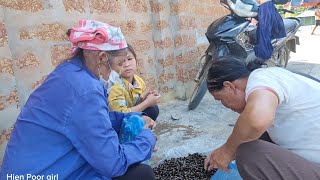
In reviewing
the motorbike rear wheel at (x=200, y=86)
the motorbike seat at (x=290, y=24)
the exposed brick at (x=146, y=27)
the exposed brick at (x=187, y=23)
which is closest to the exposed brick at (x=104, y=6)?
the exposed brick at (x=146, y=27)

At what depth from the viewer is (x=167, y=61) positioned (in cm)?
494

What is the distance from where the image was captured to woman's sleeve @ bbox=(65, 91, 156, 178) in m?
1.64

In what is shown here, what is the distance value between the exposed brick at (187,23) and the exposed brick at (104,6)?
3.72ft

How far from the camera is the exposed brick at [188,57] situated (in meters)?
5.10

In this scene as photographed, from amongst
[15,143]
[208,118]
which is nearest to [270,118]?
[15,143]

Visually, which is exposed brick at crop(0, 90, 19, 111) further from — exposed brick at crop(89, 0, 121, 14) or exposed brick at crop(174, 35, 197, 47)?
exposed brick at crop(174, 35, 197, 47)

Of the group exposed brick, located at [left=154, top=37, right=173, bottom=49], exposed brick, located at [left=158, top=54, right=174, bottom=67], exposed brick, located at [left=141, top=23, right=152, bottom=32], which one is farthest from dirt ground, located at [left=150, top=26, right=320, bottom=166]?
exposed brick, located at [left=141, top=23, right=152, bottom=32]

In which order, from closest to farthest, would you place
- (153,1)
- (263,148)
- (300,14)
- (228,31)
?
1. (263,148)
2. (228,31)
3. (153,1)
4. (300,14)

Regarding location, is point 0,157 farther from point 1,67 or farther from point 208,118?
point 208,118

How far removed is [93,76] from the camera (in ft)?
5.95

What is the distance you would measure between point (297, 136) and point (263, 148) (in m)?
0.21

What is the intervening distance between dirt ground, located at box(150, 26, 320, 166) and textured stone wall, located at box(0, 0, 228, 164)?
0.44 meters

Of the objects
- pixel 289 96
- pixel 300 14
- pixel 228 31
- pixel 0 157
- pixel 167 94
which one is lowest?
pixel 300 14

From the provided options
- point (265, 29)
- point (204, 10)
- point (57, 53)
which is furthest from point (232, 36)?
point (57, 53)
